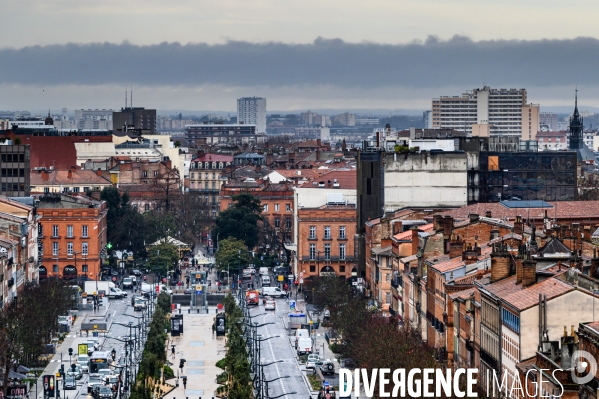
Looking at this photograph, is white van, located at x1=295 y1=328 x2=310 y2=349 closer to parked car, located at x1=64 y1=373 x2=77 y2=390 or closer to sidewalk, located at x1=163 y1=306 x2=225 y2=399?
sidewalk, located at x1=163 y1=306 x2=225 y2=399

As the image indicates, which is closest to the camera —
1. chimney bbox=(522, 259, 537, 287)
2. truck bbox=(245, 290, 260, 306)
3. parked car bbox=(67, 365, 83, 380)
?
chimney bbox=(522, 259, 537, 287)

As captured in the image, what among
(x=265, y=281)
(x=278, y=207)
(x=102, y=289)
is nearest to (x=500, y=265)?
(x=102, y=289)

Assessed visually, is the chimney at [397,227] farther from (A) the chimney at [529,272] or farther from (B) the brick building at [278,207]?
(B) the brick building at [278,207]

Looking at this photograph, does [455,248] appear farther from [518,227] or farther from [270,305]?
[270,305]

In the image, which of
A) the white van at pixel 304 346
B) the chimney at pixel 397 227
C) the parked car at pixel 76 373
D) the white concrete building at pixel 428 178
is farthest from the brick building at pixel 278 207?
the parked car at pixel 76 373

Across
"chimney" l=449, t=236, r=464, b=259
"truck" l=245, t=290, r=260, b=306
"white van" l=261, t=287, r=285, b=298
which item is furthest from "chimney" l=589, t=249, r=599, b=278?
"white van" l=261, t=287, r=285, b=298
